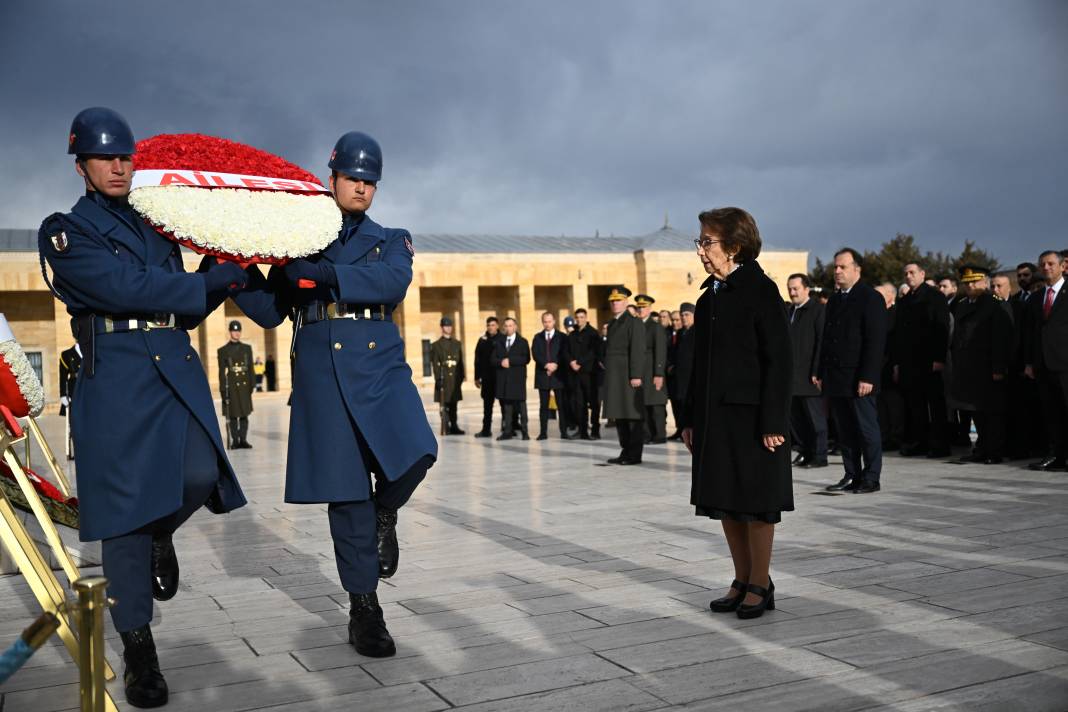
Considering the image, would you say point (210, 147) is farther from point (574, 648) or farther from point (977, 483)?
point (977, 483)

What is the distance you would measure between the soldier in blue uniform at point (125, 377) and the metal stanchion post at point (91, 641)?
133 cm

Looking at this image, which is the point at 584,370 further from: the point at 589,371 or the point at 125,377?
the point at 125,377

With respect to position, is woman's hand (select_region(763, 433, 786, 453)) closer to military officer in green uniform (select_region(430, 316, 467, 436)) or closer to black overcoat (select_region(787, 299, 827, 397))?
black overcoat (select_region(787, 299, 827, 397))

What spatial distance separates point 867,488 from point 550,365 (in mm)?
8455

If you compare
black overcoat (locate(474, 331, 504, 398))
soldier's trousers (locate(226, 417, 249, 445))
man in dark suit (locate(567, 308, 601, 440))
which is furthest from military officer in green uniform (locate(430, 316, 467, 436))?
soldier's trousers (locate(226, 417, 249, 445))

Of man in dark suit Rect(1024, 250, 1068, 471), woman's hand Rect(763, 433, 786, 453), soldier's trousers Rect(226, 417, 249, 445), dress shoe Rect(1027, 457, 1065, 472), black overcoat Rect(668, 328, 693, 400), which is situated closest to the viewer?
woman's hand Rect(763, 433, 786, 453)

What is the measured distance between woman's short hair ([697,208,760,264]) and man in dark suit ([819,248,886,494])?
154 inches

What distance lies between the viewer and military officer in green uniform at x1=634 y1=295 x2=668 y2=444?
471 inches

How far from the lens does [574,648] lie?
3.86 m

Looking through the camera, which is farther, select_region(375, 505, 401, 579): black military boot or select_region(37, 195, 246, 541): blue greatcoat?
select_region(375, 505, 401, 579): black military boot

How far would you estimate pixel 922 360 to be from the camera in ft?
35.9

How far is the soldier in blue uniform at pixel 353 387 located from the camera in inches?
154

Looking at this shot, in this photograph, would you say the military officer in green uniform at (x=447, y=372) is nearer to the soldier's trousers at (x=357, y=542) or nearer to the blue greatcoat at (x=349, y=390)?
the blue greatcoat at (x=349, y=390)

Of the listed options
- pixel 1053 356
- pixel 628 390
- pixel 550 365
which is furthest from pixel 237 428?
pixel 1053 356
